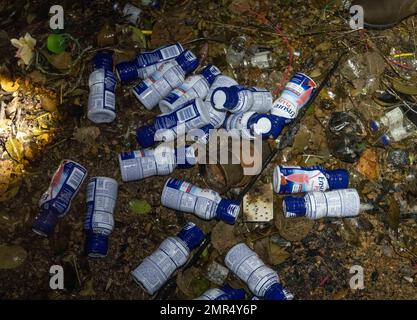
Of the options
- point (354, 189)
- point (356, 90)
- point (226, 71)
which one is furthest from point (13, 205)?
point (356, 90)

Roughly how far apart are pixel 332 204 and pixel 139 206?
3.75 ft

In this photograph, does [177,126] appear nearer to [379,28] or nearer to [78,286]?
[78,286]

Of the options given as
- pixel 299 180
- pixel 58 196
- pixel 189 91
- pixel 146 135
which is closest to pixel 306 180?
pixel 299 180

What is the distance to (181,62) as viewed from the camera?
2.86 metres

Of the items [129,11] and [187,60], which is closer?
[187,60]

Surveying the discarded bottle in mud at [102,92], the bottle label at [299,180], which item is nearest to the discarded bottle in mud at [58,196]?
the discarded bottle in mud at [102,92]

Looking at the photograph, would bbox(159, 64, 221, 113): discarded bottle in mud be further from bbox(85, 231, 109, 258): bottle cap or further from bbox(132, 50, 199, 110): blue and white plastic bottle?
bbox(85, 231, 109, 258): bottle cap

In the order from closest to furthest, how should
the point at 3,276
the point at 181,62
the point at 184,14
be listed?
1. the point at 3,276
2. the point at 181,62
3. the point at 184,14

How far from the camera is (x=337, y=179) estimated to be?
2676mm

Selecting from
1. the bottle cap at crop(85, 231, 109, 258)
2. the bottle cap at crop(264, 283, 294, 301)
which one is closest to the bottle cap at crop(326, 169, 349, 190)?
the bottle cap at crop(264, 283, 294, 301)

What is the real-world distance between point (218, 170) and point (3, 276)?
4.56ft

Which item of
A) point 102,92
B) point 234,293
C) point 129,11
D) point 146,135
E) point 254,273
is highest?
point 129,11

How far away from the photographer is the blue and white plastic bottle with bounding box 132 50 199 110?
2.79 m

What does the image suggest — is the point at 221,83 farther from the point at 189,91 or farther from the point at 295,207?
the point at 295,207
